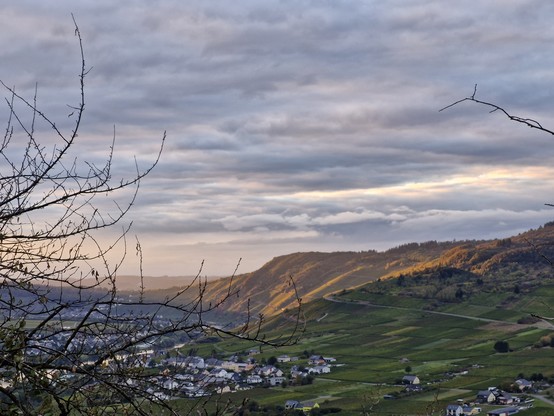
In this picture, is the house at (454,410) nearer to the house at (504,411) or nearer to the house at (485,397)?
the house at (504,411)

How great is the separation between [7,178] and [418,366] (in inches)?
5043

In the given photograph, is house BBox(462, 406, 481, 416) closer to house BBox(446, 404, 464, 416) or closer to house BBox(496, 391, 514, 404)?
house BBox(446, 404, 464, 416)

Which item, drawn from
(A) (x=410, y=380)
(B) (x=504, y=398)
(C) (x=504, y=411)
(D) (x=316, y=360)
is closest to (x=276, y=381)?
(A) (x=410, y=380)

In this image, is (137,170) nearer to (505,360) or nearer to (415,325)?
(505,360)

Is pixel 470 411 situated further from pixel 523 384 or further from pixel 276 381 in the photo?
pixel 276 381

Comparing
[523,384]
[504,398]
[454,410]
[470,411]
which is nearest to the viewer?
[454,410]

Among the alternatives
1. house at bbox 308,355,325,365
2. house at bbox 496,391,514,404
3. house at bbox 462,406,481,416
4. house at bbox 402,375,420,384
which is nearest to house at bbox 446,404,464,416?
house at bbox 462,406,481,416

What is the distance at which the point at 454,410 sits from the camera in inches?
3396

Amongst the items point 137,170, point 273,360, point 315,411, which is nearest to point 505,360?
point 273,360

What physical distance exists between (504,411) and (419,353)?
56.1 metres

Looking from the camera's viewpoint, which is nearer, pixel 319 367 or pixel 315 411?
pixel 315 411

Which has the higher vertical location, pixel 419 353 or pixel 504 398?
pixel 419 353

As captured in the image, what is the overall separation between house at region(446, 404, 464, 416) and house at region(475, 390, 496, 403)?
367 inches

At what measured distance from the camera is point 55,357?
27.0 ft
